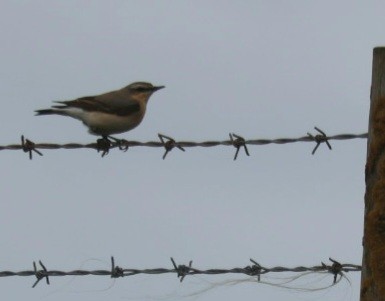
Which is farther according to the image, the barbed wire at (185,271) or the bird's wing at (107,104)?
the bird's wing at (107,104)

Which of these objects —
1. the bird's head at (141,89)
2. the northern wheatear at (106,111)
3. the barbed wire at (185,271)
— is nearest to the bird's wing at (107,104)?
the northern wheatear at (106,111)

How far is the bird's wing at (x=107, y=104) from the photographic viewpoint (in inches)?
437

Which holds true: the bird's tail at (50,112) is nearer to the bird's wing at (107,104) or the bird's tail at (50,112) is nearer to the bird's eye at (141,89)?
the bird's wing at (107,104)

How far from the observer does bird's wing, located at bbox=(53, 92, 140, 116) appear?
11109 millimetres

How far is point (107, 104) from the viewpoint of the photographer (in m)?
11.3

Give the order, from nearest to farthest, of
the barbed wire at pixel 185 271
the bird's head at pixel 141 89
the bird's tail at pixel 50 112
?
the barbed wire at pixel 185 271
the bird's tail at pixel 50 112
the bird's head at pixel 141 89

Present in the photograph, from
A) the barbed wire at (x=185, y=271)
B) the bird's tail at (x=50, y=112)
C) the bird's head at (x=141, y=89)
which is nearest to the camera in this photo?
the barbed wire at (x=185, y=271)

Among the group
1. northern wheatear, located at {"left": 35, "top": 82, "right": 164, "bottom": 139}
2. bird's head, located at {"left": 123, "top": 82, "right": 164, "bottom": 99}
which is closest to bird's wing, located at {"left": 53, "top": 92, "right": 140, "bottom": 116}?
northern wheatear, located at {"left": 35, "top": 82, "right": 164, "bottom": 139}

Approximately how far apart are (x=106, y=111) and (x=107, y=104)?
0.12 m

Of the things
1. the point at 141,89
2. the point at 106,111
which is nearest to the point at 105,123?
the point at 106,111

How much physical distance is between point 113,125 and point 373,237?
19.2ft

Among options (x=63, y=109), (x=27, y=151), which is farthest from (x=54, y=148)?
(x=63, y=109)

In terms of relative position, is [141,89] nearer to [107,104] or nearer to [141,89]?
[141,89]

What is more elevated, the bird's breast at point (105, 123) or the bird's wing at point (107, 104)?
the bird's wing at point (107, 104)
